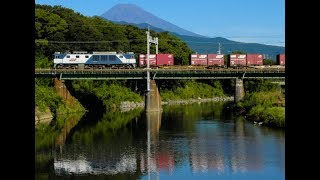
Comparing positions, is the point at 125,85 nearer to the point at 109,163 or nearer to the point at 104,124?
the point at 104,124

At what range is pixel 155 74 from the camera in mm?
43531

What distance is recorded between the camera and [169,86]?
60250 mm

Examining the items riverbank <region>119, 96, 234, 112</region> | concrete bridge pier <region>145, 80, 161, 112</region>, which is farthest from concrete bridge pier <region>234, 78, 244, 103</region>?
riverbank <region>119, 96, 234, 112</region>

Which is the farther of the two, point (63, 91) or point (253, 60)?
point (253, 60)

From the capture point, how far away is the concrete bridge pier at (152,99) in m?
43.0

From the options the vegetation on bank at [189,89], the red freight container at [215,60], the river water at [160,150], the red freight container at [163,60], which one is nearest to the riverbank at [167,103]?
the vegetation on bank at [189,89]

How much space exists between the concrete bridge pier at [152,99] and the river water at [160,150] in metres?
6.29

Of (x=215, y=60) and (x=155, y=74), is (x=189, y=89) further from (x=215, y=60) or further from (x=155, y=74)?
(x=155, y=74)

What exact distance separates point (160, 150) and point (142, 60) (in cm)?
2795

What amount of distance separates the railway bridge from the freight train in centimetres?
382

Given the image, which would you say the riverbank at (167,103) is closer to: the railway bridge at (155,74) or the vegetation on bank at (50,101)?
the vegetation on bank at (50,101)

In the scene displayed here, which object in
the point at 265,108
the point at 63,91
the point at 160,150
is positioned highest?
the point at 63,91

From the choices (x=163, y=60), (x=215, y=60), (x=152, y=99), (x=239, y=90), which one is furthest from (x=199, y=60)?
(x=152, y=99)
